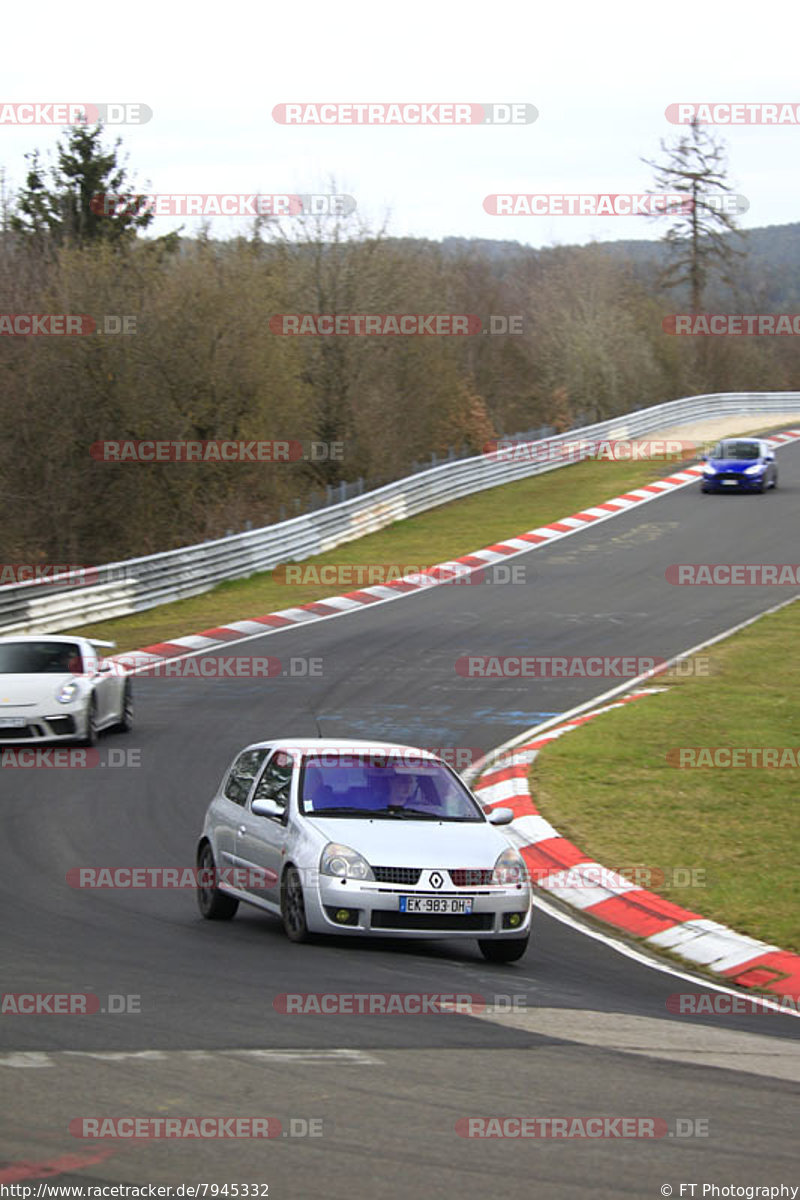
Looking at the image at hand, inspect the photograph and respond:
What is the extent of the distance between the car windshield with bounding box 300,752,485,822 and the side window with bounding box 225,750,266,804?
642mm

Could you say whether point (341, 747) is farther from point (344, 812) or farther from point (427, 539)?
point (427, 539)

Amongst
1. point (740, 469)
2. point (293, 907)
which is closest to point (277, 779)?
point (293, 907)

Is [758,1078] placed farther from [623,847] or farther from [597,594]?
[597,594]

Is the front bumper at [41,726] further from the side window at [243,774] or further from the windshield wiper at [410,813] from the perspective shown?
the windshield wiper at [410,813]

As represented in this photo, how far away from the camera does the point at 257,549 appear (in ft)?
108

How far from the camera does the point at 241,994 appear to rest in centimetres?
880

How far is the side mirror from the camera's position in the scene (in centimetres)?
1102

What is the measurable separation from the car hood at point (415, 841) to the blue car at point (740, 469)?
104ft

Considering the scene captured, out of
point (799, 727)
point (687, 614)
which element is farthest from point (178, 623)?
point (799, 727)

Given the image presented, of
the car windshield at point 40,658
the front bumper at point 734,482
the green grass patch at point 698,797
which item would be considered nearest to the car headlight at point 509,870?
the green grass patch at point 698,797

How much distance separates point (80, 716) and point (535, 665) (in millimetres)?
7921

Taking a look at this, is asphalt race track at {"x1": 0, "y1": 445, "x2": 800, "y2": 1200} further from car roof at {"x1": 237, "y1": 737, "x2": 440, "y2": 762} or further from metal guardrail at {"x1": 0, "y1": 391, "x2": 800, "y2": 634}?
metal guardrail at {"x1": 0, "y1": 391, "x2": 800, "y2": 634}

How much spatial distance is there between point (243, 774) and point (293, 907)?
1.82 meters

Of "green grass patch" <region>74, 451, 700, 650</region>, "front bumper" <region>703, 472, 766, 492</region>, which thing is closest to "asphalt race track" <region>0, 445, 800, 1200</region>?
"green grass patch" <region>74, 451, 700, 650</region>
